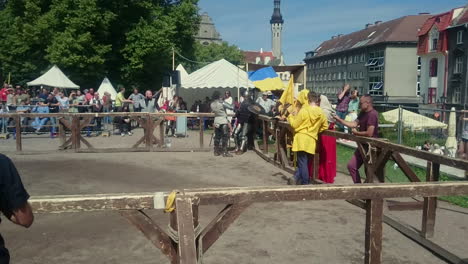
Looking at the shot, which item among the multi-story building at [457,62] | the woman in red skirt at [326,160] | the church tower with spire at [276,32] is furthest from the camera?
the church tower with spire at [276,32]

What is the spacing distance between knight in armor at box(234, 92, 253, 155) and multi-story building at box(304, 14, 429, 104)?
192ft

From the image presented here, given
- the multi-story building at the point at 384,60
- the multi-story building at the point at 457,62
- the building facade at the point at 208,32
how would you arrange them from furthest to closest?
the building facade at the point at 208,32
the multi-story building at the point at 384,60
the multi-story building at the point at 457,62

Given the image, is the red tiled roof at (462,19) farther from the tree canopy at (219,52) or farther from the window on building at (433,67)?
the tree canopy at (219,52)

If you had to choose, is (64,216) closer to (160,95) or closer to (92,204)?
(92,204)

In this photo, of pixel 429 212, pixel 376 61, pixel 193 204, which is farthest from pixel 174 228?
pixel 376 61

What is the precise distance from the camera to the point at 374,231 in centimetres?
350

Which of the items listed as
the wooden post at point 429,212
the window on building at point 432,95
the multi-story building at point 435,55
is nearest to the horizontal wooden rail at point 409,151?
the wooden post at point 429,212

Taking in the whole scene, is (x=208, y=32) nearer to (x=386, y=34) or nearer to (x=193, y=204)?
(x=386, y=34)

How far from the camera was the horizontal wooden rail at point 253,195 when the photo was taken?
293 centimetres

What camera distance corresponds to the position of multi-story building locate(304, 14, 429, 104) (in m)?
68.4

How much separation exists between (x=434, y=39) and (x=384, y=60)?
13.8 metres

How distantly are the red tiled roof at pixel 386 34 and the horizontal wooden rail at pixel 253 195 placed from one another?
231ft

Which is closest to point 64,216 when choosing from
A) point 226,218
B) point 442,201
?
point 226,218

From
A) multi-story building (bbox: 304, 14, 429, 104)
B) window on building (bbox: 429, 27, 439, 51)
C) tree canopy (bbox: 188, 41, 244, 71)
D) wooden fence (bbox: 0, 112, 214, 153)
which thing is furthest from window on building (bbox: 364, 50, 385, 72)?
wooden fence (bbox: 0, 112, 214, 153)
